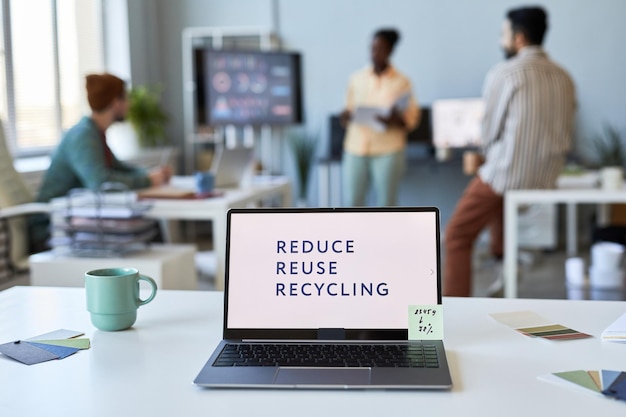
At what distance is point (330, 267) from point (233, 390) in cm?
30

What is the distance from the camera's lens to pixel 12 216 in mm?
3320

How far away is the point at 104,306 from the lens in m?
1.35

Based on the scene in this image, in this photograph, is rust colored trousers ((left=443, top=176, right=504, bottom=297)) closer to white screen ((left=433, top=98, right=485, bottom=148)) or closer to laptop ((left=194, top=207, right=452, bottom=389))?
white screen ((left=433, top=98, right=485, bottom=148))

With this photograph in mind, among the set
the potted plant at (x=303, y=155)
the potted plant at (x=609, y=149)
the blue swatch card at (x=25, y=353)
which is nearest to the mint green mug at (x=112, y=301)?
the blue swatch card at (x=25, y=353)

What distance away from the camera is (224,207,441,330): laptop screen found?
4.17 feet

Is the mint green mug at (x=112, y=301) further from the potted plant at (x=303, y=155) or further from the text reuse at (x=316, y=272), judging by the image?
the potted plant at (x=303, y=155)

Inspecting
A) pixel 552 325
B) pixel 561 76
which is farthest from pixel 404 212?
pixel 561 76

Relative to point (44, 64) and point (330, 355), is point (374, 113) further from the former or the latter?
point (330, 355)

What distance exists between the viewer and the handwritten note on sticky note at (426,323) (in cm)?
125

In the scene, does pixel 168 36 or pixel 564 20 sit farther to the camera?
pixel 168 36

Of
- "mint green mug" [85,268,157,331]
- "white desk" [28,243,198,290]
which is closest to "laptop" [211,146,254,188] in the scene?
"white desk" [28,243,198,290]

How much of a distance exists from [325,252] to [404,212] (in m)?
0.15

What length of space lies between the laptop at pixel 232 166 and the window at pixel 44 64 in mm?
1761

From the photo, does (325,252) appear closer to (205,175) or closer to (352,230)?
(352,230)
